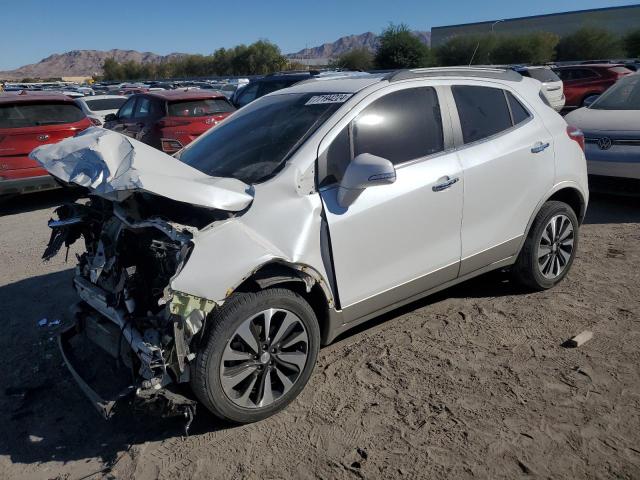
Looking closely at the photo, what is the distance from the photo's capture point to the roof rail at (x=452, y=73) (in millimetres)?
3881

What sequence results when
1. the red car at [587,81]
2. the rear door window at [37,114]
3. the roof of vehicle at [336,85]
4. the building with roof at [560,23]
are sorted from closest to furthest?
the roof of vehicle at [336,85] < the rear door window at [37,114] < the red car at [587,81] < the building with roof at [560,23]

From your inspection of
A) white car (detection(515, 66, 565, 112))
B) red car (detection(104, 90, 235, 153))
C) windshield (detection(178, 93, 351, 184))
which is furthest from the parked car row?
white car (detection(515, 66, 565, 112))

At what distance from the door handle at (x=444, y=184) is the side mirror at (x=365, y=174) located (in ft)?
1.92

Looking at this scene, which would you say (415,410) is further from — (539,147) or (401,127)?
(539,147)

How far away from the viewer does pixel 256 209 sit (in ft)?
10.2

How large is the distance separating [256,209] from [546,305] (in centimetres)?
269

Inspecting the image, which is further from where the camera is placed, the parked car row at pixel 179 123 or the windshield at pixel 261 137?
the parked car row at pixel 179 123

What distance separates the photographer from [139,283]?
313cm

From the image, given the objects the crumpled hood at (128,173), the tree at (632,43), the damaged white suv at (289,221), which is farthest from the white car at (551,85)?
the tree at (632,43)

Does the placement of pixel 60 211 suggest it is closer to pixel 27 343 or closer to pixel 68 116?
pixel 27 343

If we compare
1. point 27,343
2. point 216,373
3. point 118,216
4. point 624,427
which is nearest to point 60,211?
point 118,216

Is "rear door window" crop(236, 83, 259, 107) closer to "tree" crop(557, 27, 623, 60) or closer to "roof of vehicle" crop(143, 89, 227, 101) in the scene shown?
"roof of vehicle" crop(143, 89, 227, 101)

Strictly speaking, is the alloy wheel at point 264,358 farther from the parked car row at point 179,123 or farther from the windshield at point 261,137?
the parked car row at point 179,123

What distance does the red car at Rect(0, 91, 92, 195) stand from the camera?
8.02 metres
